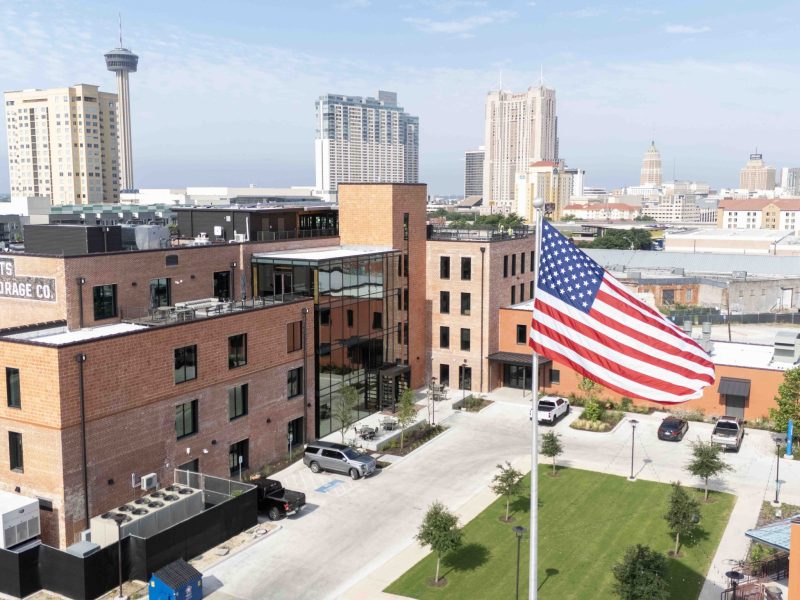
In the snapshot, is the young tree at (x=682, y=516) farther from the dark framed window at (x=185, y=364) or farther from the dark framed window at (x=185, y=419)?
the dark framed window at (x=185, y=364)

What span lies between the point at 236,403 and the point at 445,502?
1172cm

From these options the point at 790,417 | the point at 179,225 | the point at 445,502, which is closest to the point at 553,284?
the point at 445,502

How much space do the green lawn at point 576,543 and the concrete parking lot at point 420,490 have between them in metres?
1.00

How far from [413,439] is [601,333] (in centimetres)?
2899

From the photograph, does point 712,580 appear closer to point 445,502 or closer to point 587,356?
point 445,502

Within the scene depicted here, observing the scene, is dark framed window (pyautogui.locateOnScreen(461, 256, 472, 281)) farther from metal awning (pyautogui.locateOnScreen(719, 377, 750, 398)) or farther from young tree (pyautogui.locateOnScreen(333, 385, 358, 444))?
metal awning (pyautogui.locateOnScreen(719, 377, 750, 398))

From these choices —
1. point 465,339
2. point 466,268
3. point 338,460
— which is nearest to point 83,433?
point 338,460

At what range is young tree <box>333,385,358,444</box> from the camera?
4319cm

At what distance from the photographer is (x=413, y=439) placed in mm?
44750

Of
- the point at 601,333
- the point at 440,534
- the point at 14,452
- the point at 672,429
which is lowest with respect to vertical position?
the point at 672,429

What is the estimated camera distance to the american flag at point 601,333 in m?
16.8

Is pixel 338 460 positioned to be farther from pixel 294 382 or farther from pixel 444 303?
pixel 444 303

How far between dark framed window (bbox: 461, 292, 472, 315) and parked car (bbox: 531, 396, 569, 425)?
904cm

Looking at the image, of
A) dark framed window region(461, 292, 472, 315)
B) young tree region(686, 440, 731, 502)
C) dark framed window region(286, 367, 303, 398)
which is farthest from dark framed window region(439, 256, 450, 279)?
young tree region(686, 440, 731, 502)
